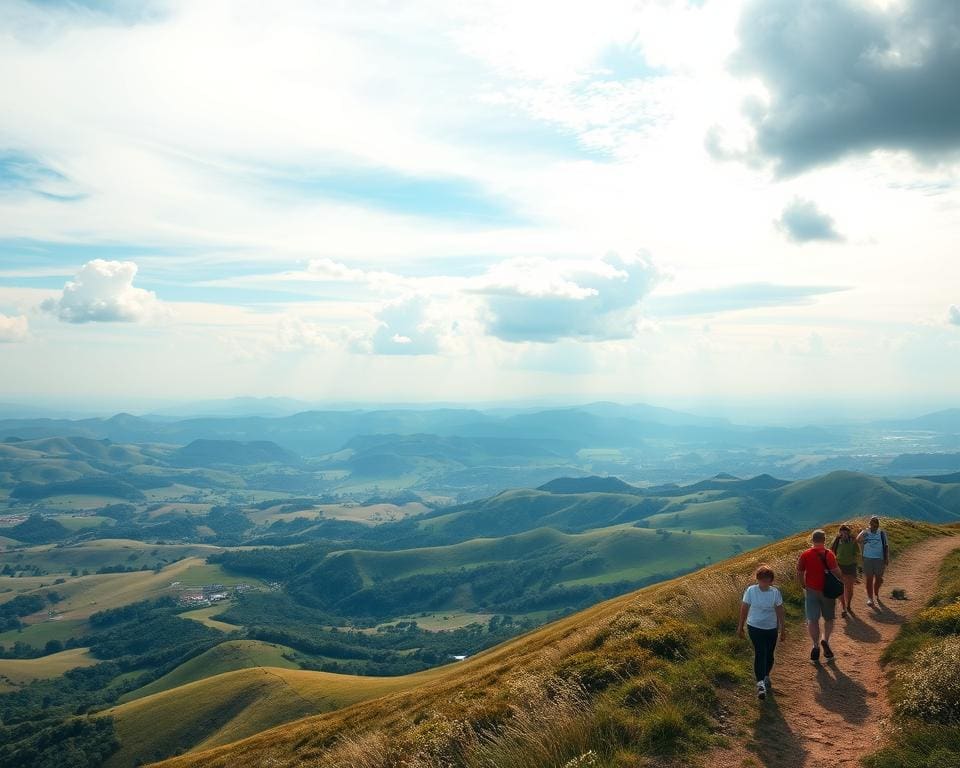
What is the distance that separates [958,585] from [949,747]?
58.1 ft

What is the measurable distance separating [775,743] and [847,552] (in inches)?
565

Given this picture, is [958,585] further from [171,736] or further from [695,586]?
[171,736]

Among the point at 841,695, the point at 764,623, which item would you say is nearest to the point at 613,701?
the point at 764,623

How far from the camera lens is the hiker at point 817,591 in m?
22.3

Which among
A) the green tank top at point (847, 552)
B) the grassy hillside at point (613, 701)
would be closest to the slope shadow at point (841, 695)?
the grassy hillside at point (613, 701)

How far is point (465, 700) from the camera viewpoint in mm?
27266

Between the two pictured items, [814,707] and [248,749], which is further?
[248,749]

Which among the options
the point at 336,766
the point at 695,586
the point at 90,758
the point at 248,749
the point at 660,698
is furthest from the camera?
the point at 90,758

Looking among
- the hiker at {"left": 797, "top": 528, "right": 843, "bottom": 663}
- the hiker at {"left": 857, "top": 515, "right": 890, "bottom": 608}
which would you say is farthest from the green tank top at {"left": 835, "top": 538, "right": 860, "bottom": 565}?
the hiker at {"left": 797, "top": 528, "right": 843, "bottom": 663}

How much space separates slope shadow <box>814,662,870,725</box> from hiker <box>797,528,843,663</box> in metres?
0.94

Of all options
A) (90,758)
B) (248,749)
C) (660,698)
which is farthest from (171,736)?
(660,698)

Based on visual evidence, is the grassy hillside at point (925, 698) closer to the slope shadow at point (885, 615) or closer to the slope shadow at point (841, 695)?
the slope shadow at point (841, 695)

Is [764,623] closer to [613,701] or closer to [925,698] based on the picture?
[925,698]

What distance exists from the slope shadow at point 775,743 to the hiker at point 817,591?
4.81 metres
